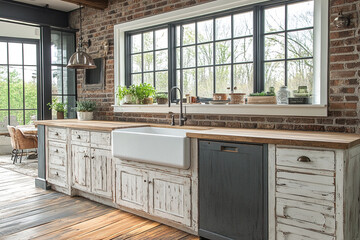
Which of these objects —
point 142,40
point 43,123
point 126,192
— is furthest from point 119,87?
point 126,192

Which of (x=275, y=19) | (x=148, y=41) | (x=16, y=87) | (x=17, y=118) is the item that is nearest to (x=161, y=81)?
(x=148, y=41)

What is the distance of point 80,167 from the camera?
386 centimetres

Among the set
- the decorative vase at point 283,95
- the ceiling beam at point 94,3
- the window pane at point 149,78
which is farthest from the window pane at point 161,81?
the decorative vase at point 283,95

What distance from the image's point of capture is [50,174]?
4.29 metres

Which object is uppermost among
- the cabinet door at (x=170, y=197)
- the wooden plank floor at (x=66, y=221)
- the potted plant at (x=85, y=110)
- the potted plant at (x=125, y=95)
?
the potted plant at (x=125, y=95)

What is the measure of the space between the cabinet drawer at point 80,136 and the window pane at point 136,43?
150 cm

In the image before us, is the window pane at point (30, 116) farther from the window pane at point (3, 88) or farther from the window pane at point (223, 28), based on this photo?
the window pane at point (223, 28)

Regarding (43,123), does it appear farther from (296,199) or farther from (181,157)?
(296,199)

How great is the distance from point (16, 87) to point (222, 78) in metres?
5.59

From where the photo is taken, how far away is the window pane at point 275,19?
3.25m

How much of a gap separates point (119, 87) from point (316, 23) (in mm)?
2723

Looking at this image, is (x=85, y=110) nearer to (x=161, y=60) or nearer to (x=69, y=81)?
(x=69, y=81)

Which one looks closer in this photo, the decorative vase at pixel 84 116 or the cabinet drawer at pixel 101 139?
the cabinet drawer at pixel 101 139

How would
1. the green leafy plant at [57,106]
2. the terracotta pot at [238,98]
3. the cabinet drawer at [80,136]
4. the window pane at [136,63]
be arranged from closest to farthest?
1. the terracotta pot at [238,98]
2. the cabinet drawer at [80,136]
3. the window pane at [136,63]
4. the green leafy plant at [57,106]
